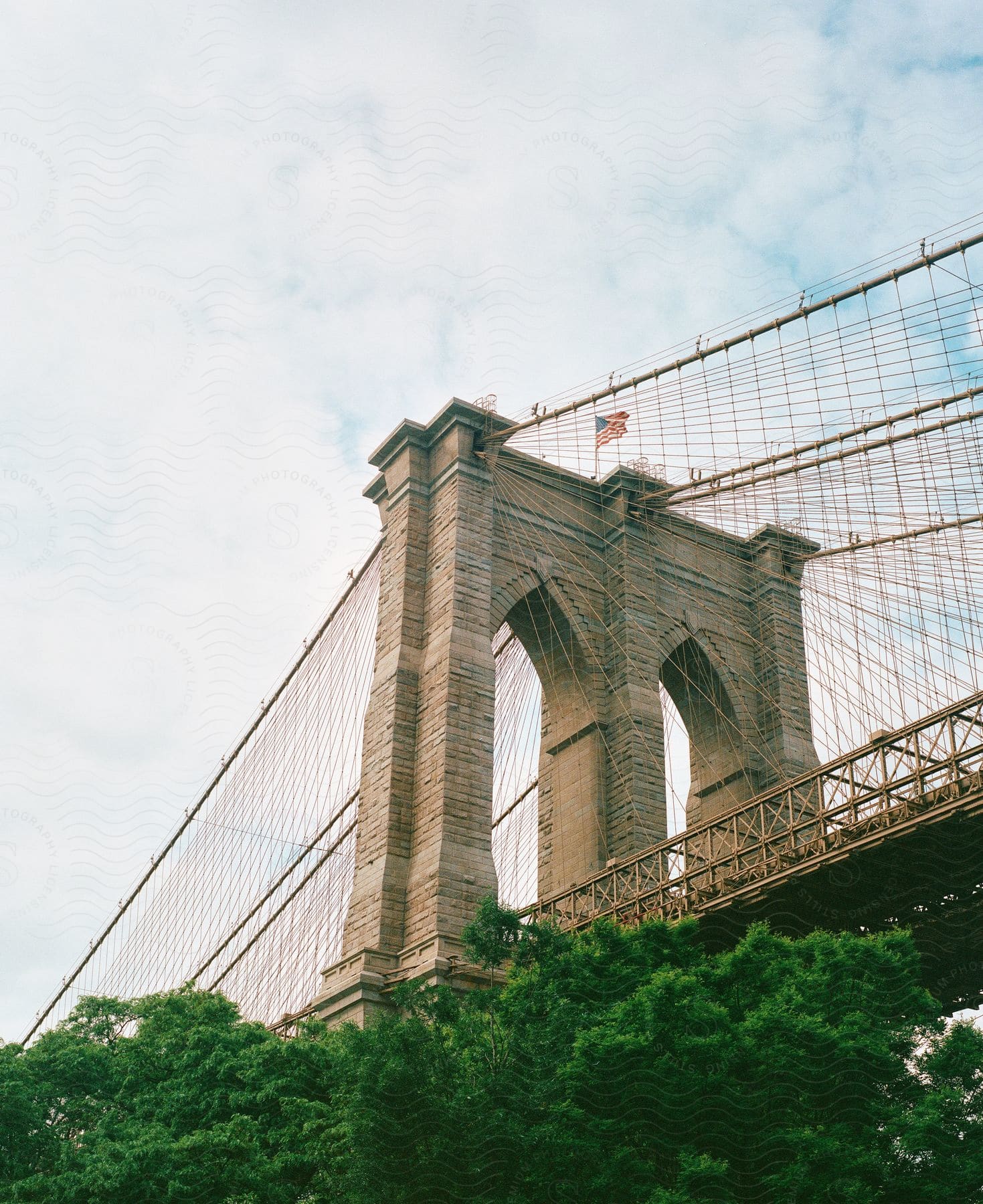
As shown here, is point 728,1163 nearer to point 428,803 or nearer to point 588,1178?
point 588,1178

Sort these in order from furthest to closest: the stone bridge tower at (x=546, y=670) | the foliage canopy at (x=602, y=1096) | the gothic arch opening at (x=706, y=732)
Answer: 1. the gothic arch opening at (x=706, y=732)
2. the stone bridge tower at (x=546, y=670)
3. the foliage canopy at (x=602, y=1096)

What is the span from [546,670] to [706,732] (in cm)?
455

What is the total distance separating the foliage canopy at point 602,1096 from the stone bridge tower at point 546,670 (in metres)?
5.30

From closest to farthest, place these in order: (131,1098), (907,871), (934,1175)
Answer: (934,1175)
(907,871)
(131,1098)

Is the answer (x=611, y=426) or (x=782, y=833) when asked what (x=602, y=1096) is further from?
(x=611, y=426)

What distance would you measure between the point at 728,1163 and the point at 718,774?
1757 cm

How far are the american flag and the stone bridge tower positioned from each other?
2274 millimetres

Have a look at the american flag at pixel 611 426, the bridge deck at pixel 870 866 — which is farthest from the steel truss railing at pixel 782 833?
the american flag at pixel 611 426

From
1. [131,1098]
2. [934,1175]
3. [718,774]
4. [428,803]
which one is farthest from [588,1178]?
[718,774]

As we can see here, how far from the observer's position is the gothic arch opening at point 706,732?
32219 millimetres

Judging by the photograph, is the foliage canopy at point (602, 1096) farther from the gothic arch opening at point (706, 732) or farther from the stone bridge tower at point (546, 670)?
the gothic arch opening at point (706, 732)

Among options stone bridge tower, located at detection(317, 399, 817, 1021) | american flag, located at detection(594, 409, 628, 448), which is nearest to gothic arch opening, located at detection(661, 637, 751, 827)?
stone bridge tower, located at detection(317, 399, 817, 1021)

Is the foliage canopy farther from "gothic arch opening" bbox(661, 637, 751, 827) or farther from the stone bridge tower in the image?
"gothic arch opening" bbox(661, 637, 751, 827)

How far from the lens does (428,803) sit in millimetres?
26125
